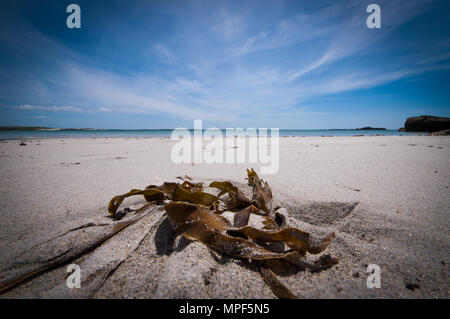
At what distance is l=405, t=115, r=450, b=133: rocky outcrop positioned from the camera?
72.2 ft

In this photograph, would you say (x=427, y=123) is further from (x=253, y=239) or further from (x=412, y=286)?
(x=253, y=239)

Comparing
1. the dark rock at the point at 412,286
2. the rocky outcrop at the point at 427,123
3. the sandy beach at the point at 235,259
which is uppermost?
the rocky outcrop at the point at 427,123

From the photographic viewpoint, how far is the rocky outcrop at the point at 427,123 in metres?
22.0

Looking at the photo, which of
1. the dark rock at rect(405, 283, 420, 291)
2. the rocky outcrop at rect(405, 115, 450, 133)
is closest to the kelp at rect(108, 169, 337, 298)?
the dark rock at rect(405, 283, 420, 291)

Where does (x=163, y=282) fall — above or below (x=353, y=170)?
below

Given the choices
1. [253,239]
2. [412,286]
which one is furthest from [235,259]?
[412,286]

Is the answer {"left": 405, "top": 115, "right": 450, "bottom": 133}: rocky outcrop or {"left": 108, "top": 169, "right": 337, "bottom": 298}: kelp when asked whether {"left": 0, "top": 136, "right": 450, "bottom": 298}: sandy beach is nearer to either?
{"left": 108, "top": 169, "right": 337, "bottom": 298}: kelp

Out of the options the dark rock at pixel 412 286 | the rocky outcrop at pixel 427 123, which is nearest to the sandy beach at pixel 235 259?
the dark rock at pixel 412 286

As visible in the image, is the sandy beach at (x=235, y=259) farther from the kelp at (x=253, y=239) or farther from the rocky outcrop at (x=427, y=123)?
the rocky outcrop at (x=427, y=123)
